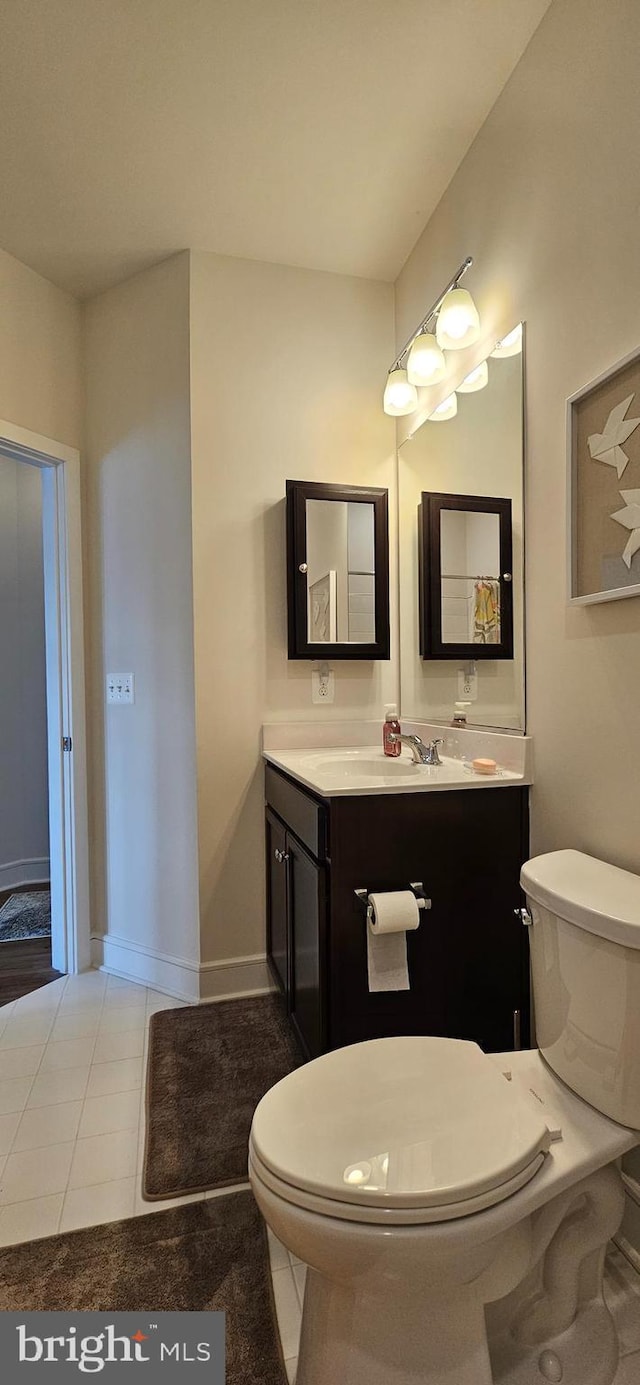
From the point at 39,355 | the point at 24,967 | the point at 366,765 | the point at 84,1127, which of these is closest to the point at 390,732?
the point at 366,765

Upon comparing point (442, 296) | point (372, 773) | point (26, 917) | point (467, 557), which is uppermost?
point (442, 296)

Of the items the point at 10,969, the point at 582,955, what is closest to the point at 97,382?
the point at 10,969

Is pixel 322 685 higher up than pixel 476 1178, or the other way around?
pixel 322 685

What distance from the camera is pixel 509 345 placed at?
156cm

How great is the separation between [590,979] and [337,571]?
1.53 metres

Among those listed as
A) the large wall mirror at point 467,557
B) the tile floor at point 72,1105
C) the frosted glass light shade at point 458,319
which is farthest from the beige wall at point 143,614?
the frosted glass light shade at point 458,319

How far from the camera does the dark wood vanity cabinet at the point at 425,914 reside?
4.54ft

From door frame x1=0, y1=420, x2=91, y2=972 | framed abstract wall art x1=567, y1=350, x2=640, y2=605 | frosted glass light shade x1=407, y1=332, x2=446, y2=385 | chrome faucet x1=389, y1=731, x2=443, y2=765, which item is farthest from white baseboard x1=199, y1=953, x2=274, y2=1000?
frosted glass light shade x1=407, y1=332, x2=446, y2=385

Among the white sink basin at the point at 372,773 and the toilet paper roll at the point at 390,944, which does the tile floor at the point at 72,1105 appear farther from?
the white sink basin at the point at 372,773

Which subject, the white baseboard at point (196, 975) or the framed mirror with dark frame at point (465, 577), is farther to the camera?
the white baseboard at point (196, 975)

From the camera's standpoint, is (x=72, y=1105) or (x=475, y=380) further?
(x=475, y=380)

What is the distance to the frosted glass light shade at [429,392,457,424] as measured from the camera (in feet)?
6.14

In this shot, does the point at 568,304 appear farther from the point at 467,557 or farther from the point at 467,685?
the point at 467,685

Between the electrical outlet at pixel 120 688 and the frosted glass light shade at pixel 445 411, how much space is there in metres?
1.41
